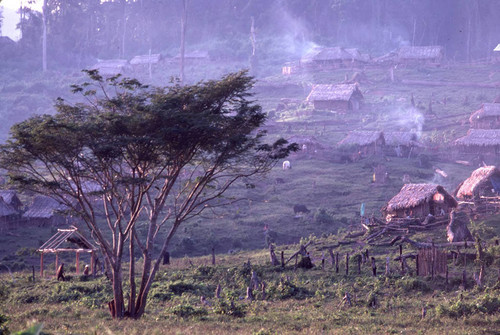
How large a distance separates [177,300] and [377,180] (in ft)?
83.7

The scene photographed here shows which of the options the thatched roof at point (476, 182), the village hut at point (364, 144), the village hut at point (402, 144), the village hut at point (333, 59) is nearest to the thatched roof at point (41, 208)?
the village hut at point (364, 144)

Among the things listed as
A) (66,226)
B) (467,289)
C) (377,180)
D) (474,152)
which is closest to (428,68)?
(474,152)

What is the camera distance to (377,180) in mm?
40594

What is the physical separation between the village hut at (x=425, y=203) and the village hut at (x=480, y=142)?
18496mm

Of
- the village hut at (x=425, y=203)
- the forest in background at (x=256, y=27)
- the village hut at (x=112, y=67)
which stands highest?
the forest in background at (x=256, y=27)

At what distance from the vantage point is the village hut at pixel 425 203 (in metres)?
29.4

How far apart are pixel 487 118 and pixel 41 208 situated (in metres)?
38.9

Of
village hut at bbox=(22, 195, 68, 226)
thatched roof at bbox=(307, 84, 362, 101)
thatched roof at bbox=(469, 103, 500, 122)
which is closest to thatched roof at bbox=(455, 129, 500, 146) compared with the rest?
thatched roof at bbox=(469, 103, 500, 122)

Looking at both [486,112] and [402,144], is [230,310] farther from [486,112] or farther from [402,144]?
[486,112]

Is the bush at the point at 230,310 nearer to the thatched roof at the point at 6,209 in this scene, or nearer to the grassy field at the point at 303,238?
the grassy field at the point at 303,238

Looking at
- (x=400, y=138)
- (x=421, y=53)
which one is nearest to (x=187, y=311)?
(x=400, y=138)

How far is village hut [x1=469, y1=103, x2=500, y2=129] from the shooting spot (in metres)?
50.3

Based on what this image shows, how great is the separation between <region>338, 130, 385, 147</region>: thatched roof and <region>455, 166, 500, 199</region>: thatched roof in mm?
13834

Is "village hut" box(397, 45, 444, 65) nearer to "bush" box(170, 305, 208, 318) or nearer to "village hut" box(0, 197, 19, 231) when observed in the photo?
"village hut" box(0, 197, 19, 231)
